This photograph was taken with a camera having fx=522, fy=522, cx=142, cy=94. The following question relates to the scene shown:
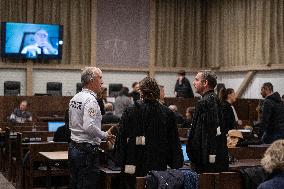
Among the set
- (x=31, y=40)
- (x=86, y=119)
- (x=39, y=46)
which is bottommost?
(x=86, y=119)

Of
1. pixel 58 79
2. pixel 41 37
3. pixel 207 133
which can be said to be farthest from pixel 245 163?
pixel 58 79

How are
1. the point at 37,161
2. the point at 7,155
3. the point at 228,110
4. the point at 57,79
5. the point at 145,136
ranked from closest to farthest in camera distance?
1. the point at 145,136
2. the point at 37,161
3. the point at 228,110
4. the point at 7,155
5. the point at 57,79

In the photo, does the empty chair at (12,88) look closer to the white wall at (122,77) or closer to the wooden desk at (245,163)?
the white wall at (122,77)

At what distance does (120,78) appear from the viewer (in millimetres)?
15000

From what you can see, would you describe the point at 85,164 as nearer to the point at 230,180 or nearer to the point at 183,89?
the point at 230,180

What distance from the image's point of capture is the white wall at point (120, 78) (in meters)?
13.2

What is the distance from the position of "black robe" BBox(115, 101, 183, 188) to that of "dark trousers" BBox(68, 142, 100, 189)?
1.45 feet

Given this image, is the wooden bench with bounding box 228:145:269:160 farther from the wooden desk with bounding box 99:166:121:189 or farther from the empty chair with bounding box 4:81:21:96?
the empty chair with bounding box 4:81:21:96

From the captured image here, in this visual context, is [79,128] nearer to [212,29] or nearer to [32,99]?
[32,99]

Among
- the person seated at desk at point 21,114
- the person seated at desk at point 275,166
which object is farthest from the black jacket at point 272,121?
the person seated at desk at point 21,114

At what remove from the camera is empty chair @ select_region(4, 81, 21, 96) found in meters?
13.3

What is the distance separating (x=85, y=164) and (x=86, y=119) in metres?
0.37

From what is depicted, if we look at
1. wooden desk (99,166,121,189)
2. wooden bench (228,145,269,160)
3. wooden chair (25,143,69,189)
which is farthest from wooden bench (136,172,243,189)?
wooden chair (25,143,69,189)

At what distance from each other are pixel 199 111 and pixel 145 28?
1105cm
